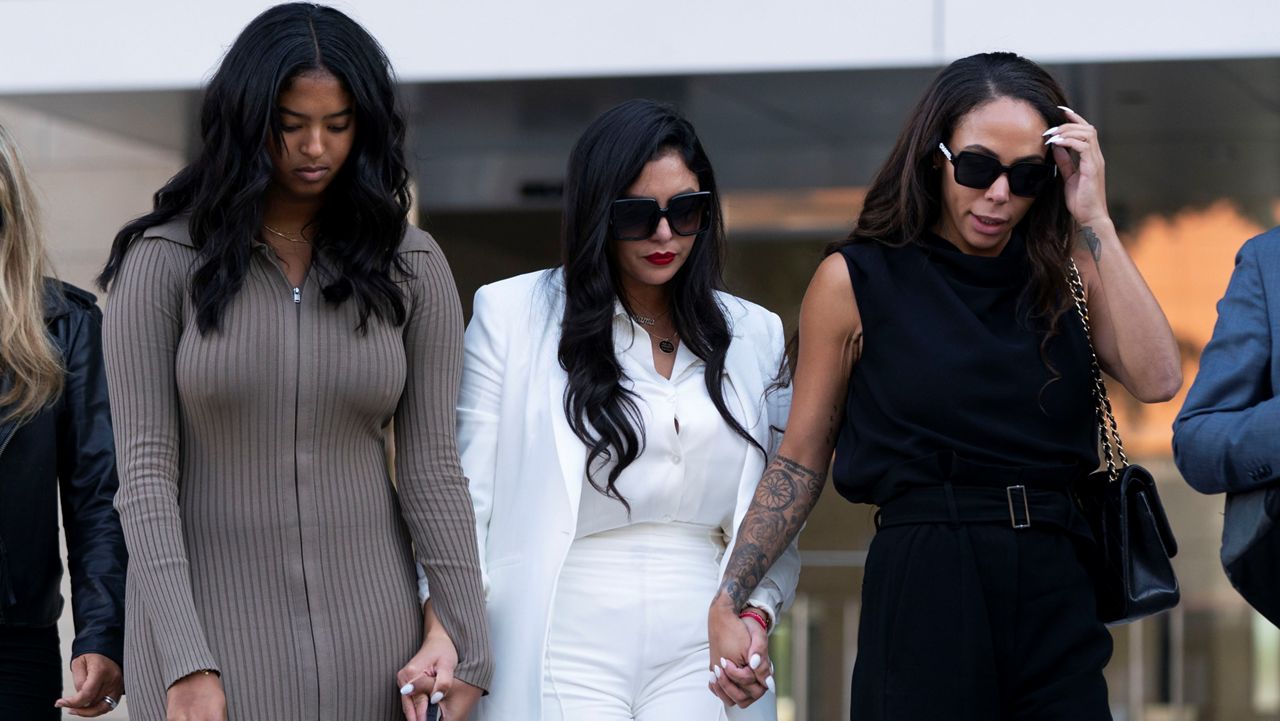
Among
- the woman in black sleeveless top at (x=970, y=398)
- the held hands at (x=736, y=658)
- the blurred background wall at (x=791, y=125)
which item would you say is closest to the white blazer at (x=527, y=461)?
the held hands at (x=736, y=658)

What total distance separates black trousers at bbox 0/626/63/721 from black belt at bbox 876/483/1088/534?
75.9 inches

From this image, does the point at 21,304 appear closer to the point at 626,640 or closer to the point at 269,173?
the point at 269,173

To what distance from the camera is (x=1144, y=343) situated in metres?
3.34

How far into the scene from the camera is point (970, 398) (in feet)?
10.7

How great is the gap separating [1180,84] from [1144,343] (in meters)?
4.09

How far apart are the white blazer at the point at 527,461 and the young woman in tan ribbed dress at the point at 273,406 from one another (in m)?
0.28

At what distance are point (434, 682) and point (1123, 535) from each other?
1.46 metres

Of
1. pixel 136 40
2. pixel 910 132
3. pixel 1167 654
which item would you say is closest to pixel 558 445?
pixel 910 132

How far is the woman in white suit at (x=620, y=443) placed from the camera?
352cm

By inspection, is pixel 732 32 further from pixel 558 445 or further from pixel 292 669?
pixel 292 669

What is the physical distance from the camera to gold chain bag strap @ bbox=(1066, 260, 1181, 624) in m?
3.23

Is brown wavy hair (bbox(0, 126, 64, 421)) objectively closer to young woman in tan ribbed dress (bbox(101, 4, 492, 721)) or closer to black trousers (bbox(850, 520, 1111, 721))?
young woman in tan ribbed dress (bbox(101, 4, 492, 721))

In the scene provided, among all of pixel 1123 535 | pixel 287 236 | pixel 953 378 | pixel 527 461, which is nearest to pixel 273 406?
pixel 287 236

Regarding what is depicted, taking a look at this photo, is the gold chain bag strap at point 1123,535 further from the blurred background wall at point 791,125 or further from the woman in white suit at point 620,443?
the blurred background wall at point 791,125
